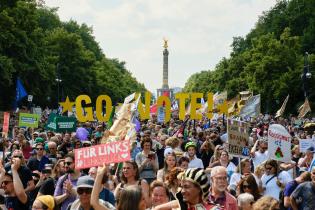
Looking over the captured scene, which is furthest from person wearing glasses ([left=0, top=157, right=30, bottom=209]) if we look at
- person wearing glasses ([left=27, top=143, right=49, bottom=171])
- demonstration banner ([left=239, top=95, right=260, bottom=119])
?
demonstration banner ([left=239, top=95, right=260, bottom=119])

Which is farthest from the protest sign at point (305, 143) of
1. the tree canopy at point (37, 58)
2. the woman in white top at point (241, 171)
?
the tree canopy at point (37, 58)

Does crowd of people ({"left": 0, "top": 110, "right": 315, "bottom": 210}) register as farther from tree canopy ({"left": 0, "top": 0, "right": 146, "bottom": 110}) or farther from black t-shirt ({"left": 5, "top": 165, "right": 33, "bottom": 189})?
tree canopy ({"left": 0, "top": 0, "right": 146, "bottom": 110})

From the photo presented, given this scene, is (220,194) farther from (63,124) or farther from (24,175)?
(63,124)

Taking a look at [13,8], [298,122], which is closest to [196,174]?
[298,122]

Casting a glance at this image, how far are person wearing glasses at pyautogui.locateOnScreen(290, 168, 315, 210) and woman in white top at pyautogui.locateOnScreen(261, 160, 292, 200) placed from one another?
1817mm

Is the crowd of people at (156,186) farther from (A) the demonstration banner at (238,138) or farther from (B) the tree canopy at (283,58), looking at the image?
(B) the tree canopy at (283,58)

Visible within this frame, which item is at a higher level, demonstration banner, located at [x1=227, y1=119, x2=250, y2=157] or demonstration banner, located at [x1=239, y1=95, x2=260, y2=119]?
demonstration banner, located at [x1=239, y1=95, x2=260, y2=119]

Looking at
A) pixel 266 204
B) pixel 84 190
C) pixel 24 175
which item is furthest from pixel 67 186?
pixel 266 204

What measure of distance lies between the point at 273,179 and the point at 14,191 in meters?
3.77

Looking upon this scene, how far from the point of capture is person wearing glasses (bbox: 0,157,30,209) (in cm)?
777

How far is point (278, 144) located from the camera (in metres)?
11.3

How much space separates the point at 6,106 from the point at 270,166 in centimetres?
3992

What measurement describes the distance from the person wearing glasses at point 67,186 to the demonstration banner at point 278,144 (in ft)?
11.8

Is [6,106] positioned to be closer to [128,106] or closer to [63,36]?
[63,36]
